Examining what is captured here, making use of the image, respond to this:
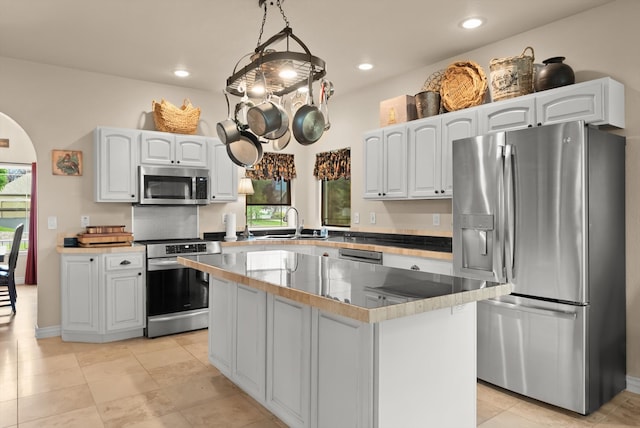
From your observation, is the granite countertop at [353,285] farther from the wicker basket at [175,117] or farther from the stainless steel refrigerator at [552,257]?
the wicker basket at [175,117]

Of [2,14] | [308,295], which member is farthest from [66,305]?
[308,295]

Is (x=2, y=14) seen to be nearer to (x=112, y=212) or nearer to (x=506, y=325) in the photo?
(x=112, y=212)

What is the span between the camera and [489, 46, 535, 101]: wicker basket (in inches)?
135

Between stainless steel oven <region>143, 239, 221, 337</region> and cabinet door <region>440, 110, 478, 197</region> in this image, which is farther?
stainless steel oven <region>143, 239, 221, 337</region>

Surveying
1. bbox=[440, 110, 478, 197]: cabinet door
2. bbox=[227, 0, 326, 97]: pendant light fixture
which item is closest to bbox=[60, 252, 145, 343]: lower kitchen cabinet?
bbox=[227, 0, 326, 97]: pendant light fixture

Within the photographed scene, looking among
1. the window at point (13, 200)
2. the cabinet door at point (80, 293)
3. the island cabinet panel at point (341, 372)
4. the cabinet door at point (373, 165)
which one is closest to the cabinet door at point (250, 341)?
the island cabinet panel at point (341, 372)

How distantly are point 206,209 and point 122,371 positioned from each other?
2396 millimetres

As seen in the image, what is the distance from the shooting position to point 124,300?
4.44 m

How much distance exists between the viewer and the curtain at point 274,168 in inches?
236

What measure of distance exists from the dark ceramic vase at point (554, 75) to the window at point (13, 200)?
8110 millimetres

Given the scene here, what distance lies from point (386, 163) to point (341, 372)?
2888 millimetres

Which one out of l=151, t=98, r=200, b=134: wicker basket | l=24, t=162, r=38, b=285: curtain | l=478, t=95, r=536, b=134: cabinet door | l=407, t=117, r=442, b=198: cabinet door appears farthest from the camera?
l=24, t=162, r=38, b=285: curtain

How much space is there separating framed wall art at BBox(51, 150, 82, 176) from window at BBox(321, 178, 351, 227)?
3.08 metres

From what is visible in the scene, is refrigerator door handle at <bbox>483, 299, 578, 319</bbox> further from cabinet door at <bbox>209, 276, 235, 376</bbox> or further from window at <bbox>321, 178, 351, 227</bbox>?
window at <bbox>321, 178, 351, 227</bbox>
